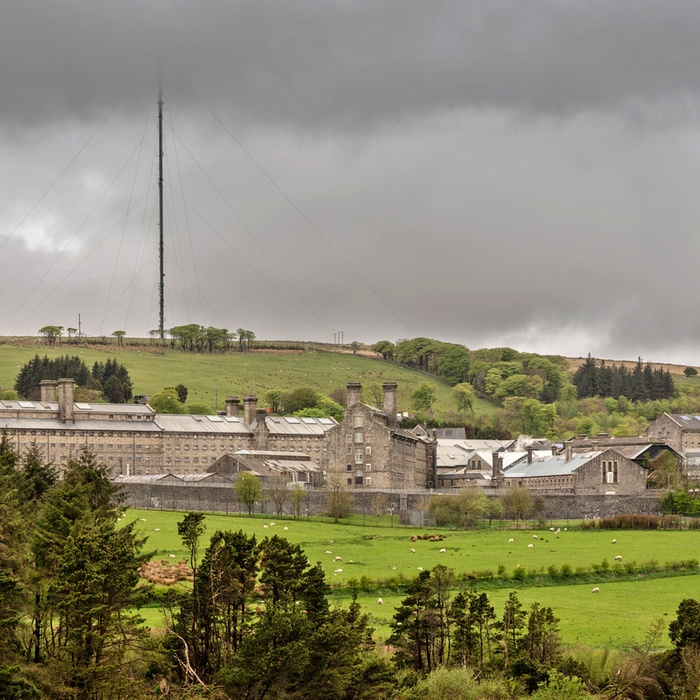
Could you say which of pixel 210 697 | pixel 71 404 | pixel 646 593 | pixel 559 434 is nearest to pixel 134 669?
pixel 210 697

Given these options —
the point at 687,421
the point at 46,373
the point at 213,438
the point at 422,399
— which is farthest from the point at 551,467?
the point at 422,399

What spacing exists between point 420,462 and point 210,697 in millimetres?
88424

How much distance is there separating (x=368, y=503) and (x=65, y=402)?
34.8 metres

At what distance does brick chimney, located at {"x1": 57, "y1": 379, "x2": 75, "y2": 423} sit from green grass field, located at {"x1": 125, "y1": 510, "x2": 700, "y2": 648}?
116 ft

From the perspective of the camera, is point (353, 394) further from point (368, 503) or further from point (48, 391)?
point (48, 391)

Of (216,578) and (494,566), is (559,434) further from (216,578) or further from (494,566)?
(216,578)

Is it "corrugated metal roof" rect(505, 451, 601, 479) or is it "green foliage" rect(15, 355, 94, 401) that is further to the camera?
"green foliage" rect(15, 355, 94, 401)

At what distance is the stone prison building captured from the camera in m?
120

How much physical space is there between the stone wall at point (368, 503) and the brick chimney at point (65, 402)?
27.9 m

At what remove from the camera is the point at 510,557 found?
2943 inches

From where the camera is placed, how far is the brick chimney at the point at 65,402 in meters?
126

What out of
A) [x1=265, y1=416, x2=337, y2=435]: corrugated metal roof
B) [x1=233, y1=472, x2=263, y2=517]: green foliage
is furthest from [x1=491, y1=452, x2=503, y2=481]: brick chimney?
[x1=233, y1=472, x2=263, y2=517]: green foliage

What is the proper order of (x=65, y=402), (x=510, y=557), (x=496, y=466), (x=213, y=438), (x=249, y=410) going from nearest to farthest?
(x=510, y=557)
(x=65, y=402)
(x=496, y=466)
(x=213, y=438)
(x=249, y=410)

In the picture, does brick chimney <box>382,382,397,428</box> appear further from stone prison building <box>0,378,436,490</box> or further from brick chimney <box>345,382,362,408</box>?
brick chimney <box>345,382,362,408</box>
